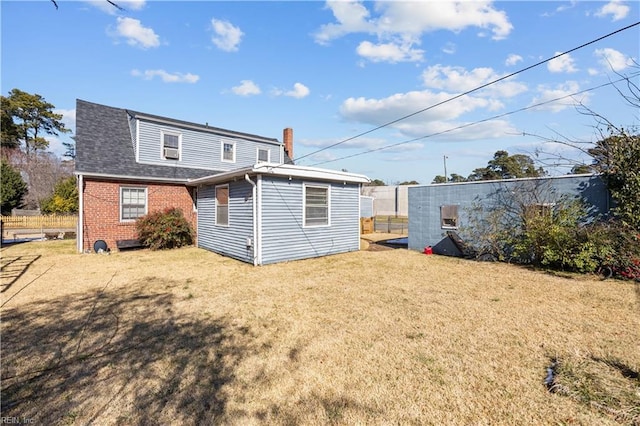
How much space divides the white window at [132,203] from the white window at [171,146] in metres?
2.11

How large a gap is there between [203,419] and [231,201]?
8107 millimetres

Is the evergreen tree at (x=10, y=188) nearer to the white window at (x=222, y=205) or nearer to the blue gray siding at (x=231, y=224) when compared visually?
the blue gray siding at (x=231, y=224)

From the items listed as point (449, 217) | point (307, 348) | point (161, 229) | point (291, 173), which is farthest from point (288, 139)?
point (307, 348)

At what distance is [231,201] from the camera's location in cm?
1005

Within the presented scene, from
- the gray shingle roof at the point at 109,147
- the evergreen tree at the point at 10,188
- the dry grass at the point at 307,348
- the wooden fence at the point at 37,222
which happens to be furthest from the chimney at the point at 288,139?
the evergreen tree at the point at 10,188

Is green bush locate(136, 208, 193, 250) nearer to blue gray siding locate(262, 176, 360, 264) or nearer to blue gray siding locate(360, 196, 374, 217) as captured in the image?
blue gray siding locate(262, 176, 360, 264)

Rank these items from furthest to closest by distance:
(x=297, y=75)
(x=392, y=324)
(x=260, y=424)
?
1. (x=297, y=75)
2. (x=392, y=324)
3. (x=260, y=424)

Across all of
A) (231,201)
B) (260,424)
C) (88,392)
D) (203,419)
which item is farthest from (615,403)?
(231,201)

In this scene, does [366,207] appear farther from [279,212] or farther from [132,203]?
[132,203]

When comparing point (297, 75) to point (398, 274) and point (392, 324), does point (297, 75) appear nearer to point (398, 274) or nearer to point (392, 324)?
point (398, 274)

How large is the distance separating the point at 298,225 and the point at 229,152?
8100 millimetres

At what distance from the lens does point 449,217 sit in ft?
36.8

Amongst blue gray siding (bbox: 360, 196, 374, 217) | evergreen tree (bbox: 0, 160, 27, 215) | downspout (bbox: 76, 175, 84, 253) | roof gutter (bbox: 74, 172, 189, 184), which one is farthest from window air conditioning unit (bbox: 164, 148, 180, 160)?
evergreen tree (bbox: 0, 160, 27, 215)

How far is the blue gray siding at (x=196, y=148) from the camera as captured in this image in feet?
42.8
